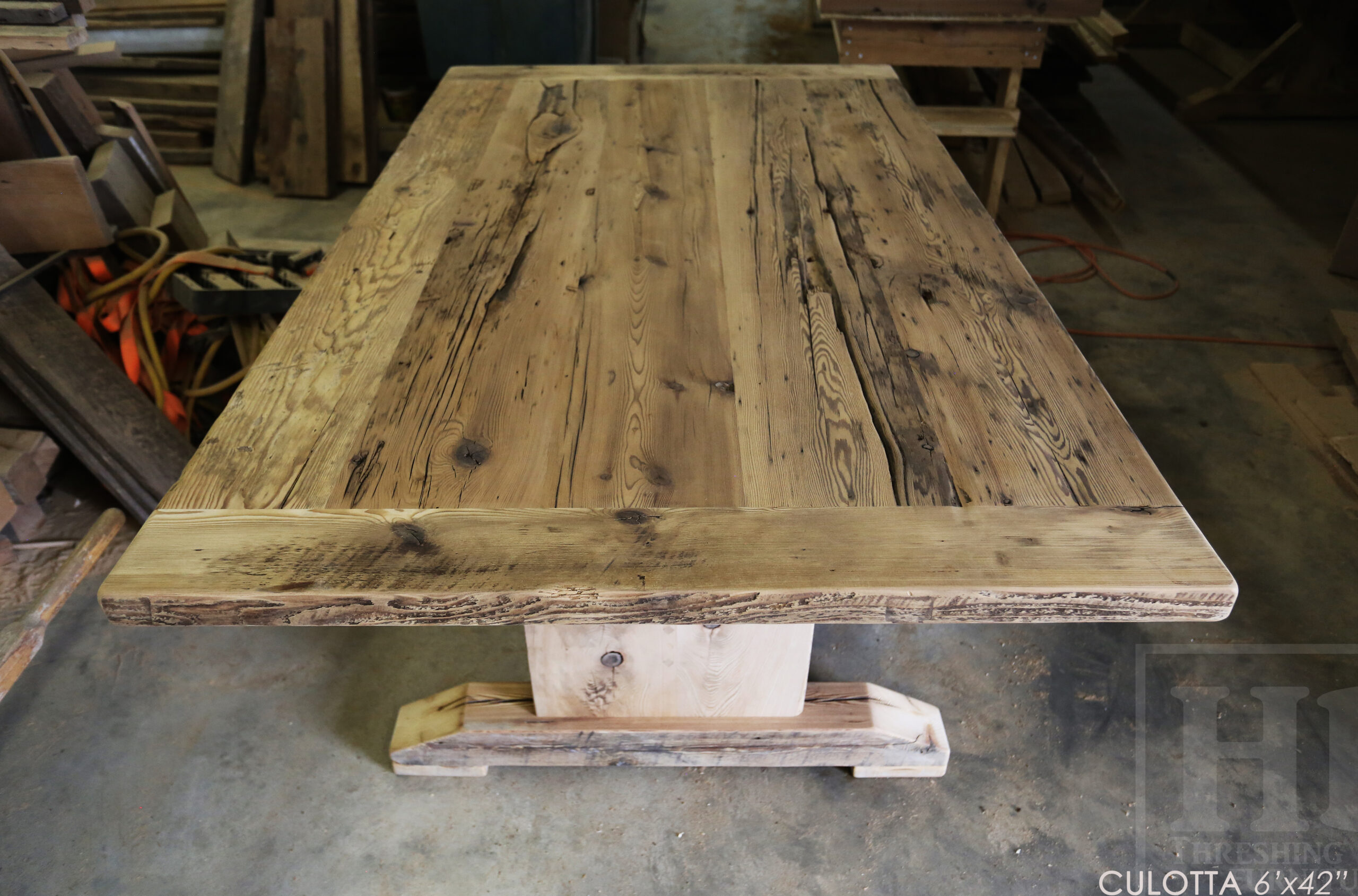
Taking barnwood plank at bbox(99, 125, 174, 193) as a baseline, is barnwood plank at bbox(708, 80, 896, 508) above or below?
above

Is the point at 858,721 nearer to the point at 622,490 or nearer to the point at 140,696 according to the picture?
the point at 622,490

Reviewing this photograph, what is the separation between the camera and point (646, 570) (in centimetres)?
86

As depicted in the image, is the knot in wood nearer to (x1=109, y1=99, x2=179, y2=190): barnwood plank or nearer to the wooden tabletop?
the wooden tabletop

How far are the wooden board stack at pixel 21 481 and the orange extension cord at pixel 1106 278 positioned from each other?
8.51 ft

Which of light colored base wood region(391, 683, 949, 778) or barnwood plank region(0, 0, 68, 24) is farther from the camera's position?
barnwood plank region(0, 0, 68, 24)

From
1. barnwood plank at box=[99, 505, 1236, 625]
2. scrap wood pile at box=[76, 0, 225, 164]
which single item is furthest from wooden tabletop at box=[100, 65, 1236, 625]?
scrap wood pile at box=[76, 0, 225, 164]

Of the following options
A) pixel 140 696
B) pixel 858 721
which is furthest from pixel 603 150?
pixel 140 696

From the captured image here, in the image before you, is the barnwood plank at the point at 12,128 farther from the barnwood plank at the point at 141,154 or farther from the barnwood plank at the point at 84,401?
the barnwood plank at the point at 141,154

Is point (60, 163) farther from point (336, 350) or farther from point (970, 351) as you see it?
point (970, 351)

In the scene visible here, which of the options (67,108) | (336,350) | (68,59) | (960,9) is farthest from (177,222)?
(960,9)

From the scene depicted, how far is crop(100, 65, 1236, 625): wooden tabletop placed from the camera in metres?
0.86

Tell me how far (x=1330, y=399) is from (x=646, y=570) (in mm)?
2374

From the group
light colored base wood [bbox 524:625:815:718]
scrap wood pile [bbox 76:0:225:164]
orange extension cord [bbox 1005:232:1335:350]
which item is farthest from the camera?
scrap wood pile [bbox 76:0:225:164]

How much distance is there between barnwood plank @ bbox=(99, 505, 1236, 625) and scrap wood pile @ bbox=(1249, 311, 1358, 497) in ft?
5.58
